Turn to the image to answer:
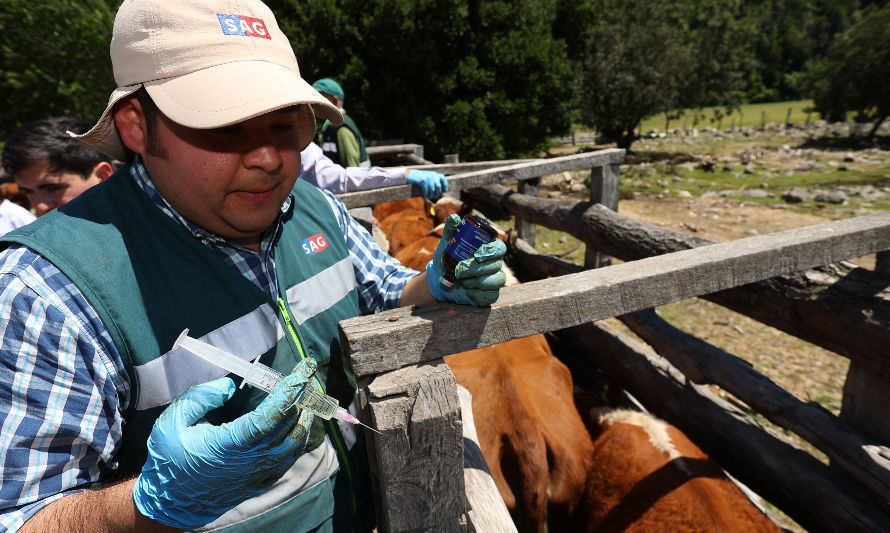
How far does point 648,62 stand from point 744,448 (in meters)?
20.1

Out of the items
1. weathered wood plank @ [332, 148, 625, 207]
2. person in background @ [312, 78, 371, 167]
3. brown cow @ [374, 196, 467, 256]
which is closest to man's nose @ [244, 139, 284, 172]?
weathered wood plank @ [332, 148, 625, 207]

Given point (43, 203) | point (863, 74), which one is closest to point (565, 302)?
point (43, 203)

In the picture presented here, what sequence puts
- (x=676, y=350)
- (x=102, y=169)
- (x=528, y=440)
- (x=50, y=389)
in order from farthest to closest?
(x=676, y=350) → (x=102, y=169) → (x=528, y=440) → (x=50, y=389)

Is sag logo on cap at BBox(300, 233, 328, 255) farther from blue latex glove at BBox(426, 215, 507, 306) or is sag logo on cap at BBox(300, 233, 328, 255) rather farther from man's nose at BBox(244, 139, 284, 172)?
blue latex glove at BBox(426, 215, 507, 306)

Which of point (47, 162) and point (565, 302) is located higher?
point (47, 162)

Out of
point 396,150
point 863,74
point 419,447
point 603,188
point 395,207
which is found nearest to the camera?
point 419,447

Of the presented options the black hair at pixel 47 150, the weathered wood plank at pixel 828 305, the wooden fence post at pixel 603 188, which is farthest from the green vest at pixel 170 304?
the wooden fence post at pixel 603 188

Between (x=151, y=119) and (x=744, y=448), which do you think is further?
(x=744, y=448)

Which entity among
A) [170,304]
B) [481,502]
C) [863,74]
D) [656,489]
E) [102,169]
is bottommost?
[863,74]

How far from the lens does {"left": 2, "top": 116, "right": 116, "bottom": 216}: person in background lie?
2512mm

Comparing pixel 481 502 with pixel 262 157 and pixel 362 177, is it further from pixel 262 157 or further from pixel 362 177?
pixel 362 177

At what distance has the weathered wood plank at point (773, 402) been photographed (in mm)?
1979

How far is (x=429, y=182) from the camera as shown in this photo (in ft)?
11.0

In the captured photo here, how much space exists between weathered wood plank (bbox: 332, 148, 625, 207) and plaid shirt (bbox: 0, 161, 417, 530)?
8.21ft
